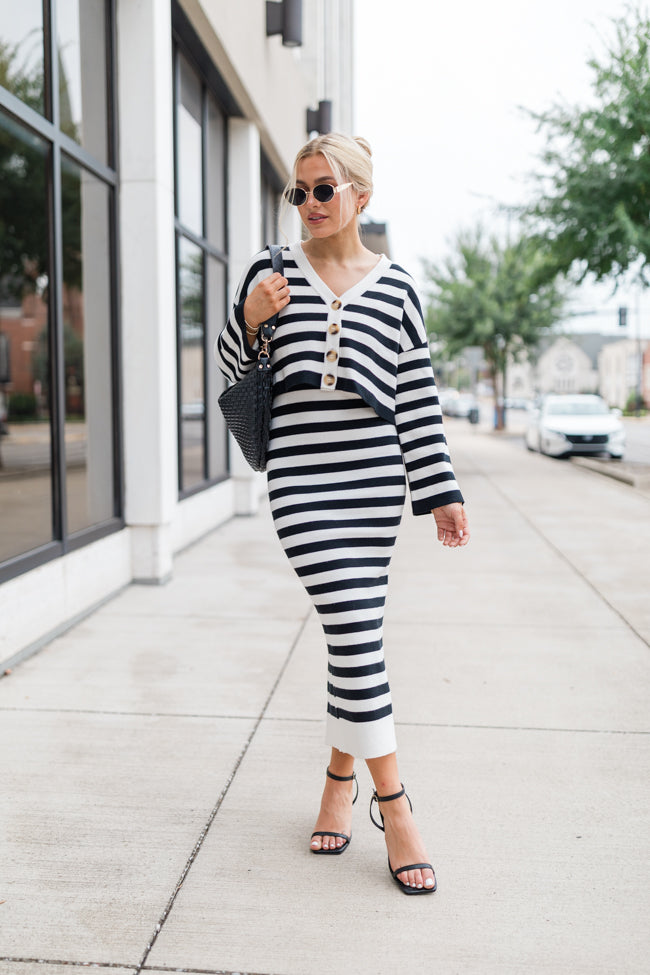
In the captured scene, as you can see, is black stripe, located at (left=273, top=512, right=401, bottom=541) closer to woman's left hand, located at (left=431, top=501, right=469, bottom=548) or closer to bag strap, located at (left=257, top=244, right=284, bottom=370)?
woman's left hand, located at (left=431, top=501, right=469, bottom=548)

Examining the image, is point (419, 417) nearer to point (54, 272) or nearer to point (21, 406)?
point (54, 272)

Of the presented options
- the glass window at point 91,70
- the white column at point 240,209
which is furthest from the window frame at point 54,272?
the white column at point 240,209

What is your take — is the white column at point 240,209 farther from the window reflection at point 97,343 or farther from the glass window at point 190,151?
the window reflection at point 97,343

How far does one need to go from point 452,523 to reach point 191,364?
7253 millimetres

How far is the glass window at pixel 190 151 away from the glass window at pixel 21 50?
2566 mm

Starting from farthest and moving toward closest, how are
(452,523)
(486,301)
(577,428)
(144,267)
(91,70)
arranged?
(486,301) → (577,428) → (91,70) → (144,267) → (452,523)

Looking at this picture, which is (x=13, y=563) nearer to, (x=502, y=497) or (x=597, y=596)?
(x=597, y=596)

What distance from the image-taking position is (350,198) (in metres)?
2.68

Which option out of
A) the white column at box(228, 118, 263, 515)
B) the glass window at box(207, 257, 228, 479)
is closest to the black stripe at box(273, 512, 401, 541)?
the glass window at box(207, 257, 228, 479)

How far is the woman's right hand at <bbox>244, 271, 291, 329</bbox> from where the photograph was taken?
102 inches

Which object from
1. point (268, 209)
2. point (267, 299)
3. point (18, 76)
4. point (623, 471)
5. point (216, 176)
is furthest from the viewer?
point (623, 471)

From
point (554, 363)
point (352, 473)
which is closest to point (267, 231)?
point (352, 473)

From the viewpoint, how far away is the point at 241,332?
8.89ft

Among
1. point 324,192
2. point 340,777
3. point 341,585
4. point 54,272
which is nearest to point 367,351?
point 324,192
